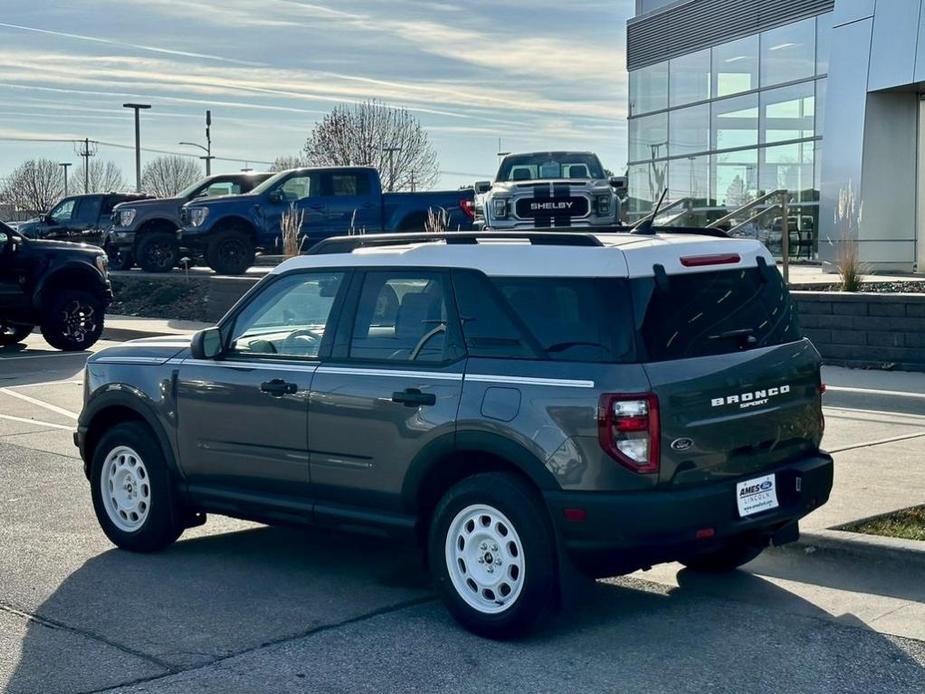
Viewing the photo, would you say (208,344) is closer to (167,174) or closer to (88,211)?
(88,211)

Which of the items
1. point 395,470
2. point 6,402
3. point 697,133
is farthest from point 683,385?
point 697,133

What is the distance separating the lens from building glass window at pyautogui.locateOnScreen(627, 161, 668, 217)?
119ft

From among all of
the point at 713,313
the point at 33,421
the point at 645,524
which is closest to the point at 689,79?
the point at 33,421

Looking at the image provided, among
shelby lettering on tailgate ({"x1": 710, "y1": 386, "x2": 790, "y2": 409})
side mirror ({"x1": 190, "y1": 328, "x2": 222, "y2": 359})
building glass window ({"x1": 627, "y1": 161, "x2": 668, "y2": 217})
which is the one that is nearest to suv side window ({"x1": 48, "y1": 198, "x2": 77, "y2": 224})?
building glass window ({"x1": 627, "y1": 161, "x2": 668, "y2": 217})

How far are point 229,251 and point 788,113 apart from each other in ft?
47.7

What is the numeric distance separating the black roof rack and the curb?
2244mm

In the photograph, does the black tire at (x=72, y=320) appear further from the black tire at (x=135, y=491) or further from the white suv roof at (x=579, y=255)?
the white suv roof at (x=579, y=255)

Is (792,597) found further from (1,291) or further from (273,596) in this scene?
(1,291)

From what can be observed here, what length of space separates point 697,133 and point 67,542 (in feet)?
96.2

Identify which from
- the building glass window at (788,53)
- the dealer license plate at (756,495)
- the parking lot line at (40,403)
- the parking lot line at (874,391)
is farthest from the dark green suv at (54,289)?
the building glass window at (788,53)

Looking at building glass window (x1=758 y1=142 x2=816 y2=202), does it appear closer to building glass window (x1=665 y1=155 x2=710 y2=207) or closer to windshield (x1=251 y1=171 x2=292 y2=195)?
building glass window (x1=665 y1=155 x2=710 y2=207)

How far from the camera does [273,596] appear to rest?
6.45m

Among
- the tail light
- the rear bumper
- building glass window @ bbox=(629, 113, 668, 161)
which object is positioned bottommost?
the rear bumper

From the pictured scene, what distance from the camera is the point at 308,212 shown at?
79.8 ft
